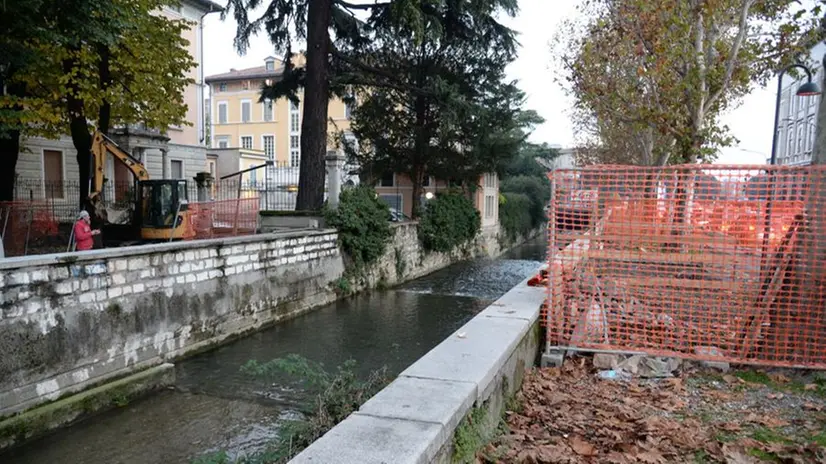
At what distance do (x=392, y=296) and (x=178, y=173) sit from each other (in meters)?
17.0

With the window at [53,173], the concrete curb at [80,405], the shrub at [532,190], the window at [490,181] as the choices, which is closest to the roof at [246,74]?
the shrub at [532,190]

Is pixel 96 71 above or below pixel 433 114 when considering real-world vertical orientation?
below

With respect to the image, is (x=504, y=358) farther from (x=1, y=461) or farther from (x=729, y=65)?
(x=729, y=65)

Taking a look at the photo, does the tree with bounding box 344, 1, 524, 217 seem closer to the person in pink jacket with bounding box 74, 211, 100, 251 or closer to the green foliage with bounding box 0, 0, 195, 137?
the green foliage with bounding box 0, 0, 195, 137

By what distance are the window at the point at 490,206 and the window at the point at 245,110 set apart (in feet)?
94.0

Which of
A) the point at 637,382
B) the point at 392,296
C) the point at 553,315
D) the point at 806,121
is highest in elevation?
the point at 806,121

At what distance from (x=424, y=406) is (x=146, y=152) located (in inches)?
1002

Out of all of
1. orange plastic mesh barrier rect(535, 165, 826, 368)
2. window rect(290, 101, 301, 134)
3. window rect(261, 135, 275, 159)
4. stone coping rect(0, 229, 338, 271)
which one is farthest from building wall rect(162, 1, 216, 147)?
orange plastic mesh barrier rect(535, 165, 826, 368)

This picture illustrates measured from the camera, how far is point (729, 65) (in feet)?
32.2

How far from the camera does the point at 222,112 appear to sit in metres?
51.7

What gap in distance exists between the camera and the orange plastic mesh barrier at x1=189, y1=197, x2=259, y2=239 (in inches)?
595

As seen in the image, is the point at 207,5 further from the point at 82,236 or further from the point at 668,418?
the point at 668,418

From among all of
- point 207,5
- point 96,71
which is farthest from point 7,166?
point 207,5

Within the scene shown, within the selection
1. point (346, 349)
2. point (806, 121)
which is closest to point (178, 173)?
point (346, 349)
